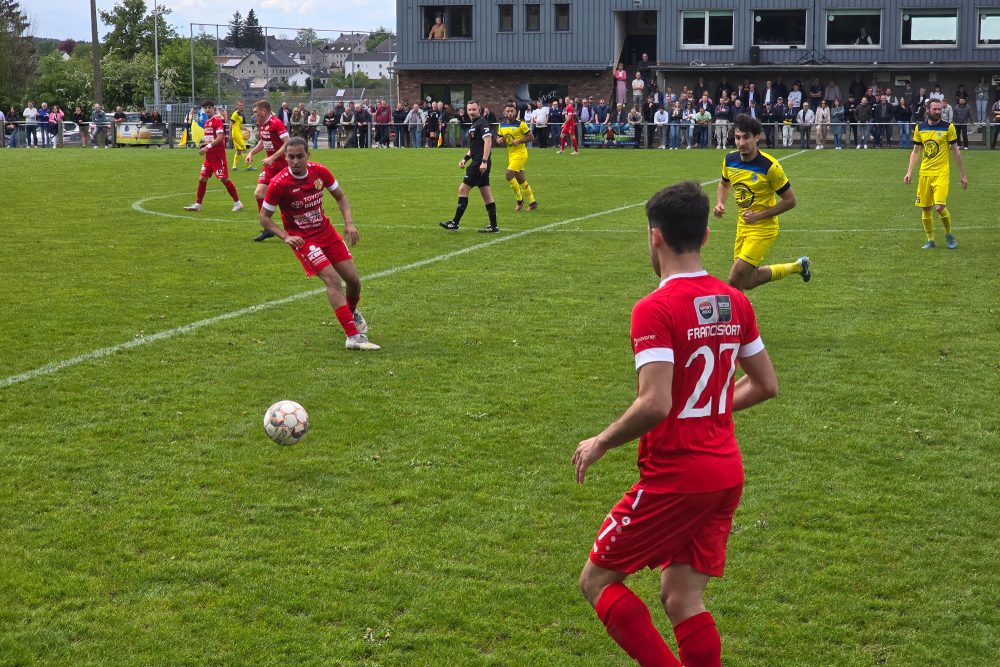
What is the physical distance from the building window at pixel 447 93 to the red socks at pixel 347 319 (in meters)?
47.7

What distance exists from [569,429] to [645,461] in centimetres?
385

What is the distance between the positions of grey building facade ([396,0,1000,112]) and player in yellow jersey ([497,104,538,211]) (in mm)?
30629

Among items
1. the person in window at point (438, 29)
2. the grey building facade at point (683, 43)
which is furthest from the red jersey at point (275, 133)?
the person in window at point (438, 29)

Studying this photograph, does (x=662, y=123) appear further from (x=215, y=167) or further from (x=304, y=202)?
(x=304, y=202)

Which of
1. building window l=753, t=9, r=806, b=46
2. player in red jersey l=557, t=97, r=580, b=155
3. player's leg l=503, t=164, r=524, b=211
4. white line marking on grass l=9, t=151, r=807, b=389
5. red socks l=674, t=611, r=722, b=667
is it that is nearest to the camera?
red socks l=674, t=611, r=722, b=667

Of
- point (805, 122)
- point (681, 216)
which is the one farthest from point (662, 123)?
point (681, 216)

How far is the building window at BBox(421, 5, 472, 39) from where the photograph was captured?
55.7 meters

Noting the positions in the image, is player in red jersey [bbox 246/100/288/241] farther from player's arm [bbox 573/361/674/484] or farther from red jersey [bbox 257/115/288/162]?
player's arm [bbox 573/361/674/484]

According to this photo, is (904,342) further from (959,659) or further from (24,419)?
(24,419)

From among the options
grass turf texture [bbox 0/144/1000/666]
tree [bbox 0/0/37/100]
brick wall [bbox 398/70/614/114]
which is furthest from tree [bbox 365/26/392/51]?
grass turf texture [bbox 0/144/1000/666]

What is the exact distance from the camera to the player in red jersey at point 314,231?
10469mm

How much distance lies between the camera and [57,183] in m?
28.1

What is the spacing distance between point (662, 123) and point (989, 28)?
17610 mm

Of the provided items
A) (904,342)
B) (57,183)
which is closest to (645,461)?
(904,342)
